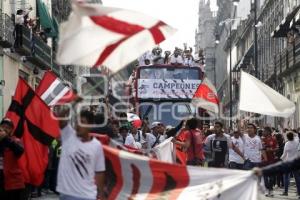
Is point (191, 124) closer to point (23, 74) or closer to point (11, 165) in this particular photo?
point (11, 165)

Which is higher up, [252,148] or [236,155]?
[252,148]

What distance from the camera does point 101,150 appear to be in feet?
26.7

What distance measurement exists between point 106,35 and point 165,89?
47.3 ft

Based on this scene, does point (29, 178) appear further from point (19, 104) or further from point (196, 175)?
point (196, 175)

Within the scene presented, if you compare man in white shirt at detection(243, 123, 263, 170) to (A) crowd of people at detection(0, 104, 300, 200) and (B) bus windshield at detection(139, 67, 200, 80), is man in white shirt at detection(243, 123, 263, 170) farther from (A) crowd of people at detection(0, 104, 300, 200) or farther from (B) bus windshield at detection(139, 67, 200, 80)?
(B) bus windshield at detection(139, 67, 200, 80)

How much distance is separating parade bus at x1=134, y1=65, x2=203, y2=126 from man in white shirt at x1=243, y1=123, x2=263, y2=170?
5.67 m

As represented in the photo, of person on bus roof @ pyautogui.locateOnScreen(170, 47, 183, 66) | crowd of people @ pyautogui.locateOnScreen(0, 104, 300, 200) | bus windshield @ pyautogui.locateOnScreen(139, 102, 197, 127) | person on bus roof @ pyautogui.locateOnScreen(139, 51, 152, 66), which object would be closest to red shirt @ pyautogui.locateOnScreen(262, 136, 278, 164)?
crowd of people @ pyautogui.locateOnScreen(0, 104, 300, 200)

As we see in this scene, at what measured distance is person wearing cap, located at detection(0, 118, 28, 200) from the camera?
9.97 m

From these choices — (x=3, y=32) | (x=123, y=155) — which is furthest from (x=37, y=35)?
(x=123, y=155)

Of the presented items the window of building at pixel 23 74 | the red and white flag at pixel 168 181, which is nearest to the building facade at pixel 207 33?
the window of building at pixel 23 74

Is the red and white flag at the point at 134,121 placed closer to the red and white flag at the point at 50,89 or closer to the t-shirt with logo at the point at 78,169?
the red and white flag at the point at 50,89

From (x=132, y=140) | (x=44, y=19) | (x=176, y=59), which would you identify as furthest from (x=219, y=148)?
(x=44, y=19)

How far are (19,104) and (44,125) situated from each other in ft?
1.88

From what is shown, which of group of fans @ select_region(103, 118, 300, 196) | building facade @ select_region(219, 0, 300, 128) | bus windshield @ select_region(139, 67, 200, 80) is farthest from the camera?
building facade @ select_region(219, 0, 300, 128)
